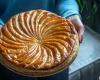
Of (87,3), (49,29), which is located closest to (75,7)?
(49,29)

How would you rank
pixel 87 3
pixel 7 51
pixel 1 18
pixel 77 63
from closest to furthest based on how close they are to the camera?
pixel 7 51, pixel 1 18, pixel 77 63, pixel 87 3

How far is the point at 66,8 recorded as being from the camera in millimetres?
1021

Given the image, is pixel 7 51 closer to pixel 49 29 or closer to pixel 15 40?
pixel 15 40

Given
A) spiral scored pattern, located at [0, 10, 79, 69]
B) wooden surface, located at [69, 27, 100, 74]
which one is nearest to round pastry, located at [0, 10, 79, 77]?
spiral scored pattern, located at [0, 10, 79, 69]

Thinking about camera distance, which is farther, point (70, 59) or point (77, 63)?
point (77, 63)

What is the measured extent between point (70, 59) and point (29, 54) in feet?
0.41

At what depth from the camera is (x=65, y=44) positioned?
0.92m

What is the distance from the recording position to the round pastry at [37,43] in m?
0.85

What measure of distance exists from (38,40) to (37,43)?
0.01m

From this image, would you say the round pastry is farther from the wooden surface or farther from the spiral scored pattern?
the wooden surface

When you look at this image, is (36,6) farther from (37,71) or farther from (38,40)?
(37,71)

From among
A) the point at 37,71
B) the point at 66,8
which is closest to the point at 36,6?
the point at 66,8

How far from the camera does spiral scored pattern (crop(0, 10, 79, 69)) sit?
2.86 feet

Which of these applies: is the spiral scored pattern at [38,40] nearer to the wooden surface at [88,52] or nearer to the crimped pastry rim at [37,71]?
the crimped pastry rim at [37,71]
